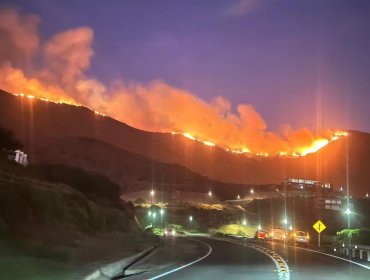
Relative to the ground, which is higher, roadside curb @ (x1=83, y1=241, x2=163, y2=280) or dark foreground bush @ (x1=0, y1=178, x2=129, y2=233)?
dark foreground bush @ (x1=0, y1=178, x2=129, y2=233)

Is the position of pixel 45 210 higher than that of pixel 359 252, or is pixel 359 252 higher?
pixel 45 210

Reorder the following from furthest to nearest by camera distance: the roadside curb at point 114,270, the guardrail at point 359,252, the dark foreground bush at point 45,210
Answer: the guardrail at point 359,252
the dark foreground bush at point 45,210
the roadside curb at point 114,270

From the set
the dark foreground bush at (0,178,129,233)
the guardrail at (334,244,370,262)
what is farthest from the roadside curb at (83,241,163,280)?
the guardrail at (334,244,370,262)

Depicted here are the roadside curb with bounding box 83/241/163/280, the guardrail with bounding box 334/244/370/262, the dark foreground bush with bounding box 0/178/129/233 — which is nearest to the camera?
the roadside curb with bounding box 83/241/163/280

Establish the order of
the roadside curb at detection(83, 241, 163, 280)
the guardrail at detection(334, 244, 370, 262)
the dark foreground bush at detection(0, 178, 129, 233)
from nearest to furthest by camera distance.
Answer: the roadside curb at detection(83, 241, 163, 280), the dark foreground bush at detection(0, 178, 129, 233), the guardrail at detection(334, 244, 370, 262)

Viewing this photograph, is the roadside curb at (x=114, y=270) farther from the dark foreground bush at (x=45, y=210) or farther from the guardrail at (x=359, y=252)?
the guardrail at (x=359, y=252)

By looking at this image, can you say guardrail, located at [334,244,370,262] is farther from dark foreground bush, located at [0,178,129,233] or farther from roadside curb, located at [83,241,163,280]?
dark foreground bush, located at [0,178,129,233]

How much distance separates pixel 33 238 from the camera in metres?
27.1

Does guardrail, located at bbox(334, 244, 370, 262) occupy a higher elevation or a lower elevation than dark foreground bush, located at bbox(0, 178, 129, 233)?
lower

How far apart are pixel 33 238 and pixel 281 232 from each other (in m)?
52.1

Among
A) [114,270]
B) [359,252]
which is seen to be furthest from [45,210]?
[359,252]

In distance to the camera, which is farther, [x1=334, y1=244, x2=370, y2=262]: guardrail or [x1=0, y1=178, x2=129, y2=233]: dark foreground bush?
[x1=334, y1=244, x2=370, y2=262]: guardrail

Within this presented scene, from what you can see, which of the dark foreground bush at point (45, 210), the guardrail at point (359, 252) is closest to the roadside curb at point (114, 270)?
the dark foreground bush at point (45, 210)

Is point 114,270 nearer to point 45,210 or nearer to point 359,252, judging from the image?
point 45,210
